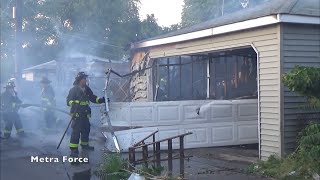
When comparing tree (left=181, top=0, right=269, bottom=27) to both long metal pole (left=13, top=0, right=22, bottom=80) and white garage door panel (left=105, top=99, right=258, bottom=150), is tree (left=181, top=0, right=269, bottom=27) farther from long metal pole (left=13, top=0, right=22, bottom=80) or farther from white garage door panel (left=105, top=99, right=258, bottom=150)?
white garage door panel (left=105, top=99, right=258, bottom=150)

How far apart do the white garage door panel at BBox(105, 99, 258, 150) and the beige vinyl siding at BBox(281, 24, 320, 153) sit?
2.47 metres

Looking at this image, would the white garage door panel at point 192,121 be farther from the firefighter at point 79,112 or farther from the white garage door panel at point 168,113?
the firefighter at point 79,112

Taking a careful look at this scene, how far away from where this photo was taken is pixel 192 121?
413 inches

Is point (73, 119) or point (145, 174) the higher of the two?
point (73, 119)

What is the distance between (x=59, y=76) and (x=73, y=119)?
54.2ft

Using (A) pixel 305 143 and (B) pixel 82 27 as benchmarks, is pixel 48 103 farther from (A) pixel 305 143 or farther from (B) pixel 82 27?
(B) pixel 82 27

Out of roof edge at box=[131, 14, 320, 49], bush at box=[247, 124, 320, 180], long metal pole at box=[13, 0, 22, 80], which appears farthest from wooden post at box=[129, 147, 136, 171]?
long metal pole at box=[13, 0, 22, 80]

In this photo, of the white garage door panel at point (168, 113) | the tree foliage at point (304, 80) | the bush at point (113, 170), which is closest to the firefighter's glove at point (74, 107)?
the bush at point (113, 170)

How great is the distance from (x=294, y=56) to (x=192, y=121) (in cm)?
331

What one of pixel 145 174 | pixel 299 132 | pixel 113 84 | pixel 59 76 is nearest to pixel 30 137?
pixel 113 84

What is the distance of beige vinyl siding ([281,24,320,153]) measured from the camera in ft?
26.9

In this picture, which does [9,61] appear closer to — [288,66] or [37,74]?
[37,74]

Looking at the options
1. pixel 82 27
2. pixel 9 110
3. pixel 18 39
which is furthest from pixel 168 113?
pixel 82 27

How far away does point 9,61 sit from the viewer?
3344 cm
